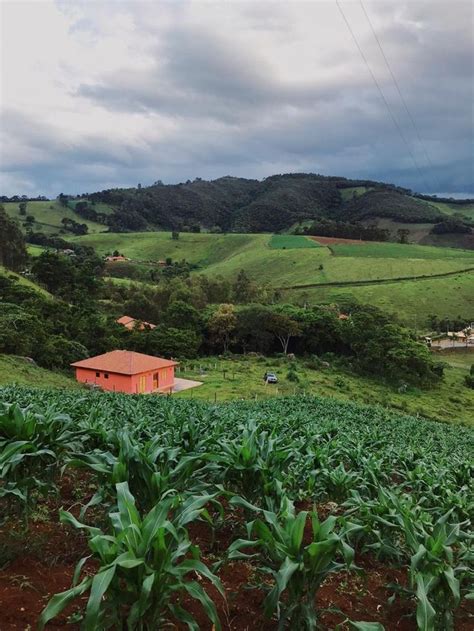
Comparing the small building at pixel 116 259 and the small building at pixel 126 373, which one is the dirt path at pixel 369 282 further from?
the small building at pixel 126 373

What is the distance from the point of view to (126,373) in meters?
34.3

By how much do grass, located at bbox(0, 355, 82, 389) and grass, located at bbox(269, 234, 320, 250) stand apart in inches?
3178

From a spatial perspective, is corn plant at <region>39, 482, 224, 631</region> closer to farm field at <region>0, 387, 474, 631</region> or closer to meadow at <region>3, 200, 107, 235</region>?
farm field at <region>0, 387, 474, 631</region>

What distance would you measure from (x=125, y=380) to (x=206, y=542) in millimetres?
31534

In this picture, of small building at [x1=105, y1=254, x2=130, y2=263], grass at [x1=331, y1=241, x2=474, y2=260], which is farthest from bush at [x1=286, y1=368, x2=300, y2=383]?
small building at [x1=105, y1=254, x2=130, y2=263]

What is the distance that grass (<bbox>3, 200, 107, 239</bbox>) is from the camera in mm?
138125

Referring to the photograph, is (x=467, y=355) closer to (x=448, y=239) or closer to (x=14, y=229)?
(x=14, y=229)

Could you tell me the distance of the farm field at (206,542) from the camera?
257 centimetres

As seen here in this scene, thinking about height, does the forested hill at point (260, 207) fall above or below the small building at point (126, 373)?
above

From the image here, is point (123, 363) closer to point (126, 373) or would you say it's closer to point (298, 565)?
point (126, 373)

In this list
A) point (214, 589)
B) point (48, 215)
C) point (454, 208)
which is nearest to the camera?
point (214, 589)

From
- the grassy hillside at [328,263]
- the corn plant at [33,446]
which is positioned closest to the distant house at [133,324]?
the grassy hillside at [328,263]

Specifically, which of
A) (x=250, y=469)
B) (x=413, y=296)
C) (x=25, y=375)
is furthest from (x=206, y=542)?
(x=413, y=296)

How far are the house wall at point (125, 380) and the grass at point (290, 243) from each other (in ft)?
239
